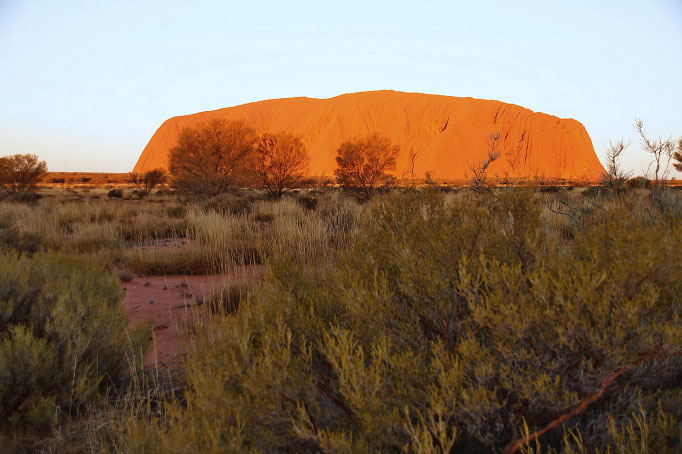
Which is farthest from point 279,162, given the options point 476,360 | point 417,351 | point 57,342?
point 476,360

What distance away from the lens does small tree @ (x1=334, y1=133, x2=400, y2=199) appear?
66.4 feet

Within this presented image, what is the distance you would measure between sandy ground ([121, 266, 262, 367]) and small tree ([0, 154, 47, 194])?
26072 millimetres

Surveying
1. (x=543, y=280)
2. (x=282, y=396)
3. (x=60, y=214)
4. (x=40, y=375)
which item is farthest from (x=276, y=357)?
(x=60, y=214)

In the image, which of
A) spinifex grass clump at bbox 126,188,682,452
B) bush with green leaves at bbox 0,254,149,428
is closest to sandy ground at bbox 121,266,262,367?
bush with green leaves at bbox 0,254,149,428

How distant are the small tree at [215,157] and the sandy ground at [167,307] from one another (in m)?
14.7

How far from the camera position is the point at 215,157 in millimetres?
20766

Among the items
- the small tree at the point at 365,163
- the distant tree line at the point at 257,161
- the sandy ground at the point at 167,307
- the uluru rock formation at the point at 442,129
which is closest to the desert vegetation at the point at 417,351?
the sandy ground at the point at 167,307

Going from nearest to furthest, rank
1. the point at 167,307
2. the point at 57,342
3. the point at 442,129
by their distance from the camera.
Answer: the point at 57,342 → the point at 167,307 → the point at 442,129

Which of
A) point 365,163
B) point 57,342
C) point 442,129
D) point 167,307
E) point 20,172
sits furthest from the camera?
point 442,129

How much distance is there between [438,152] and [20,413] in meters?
77.9

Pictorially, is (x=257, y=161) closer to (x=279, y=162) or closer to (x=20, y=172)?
(x=279, y=162)

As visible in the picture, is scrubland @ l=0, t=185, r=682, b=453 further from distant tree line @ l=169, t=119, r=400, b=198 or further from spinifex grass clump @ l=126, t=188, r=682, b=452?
distant tree line @ l=169, t=119, r=400, b=198

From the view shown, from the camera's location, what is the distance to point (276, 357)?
4.07 feet

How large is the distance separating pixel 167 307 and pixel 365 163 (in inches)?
674
